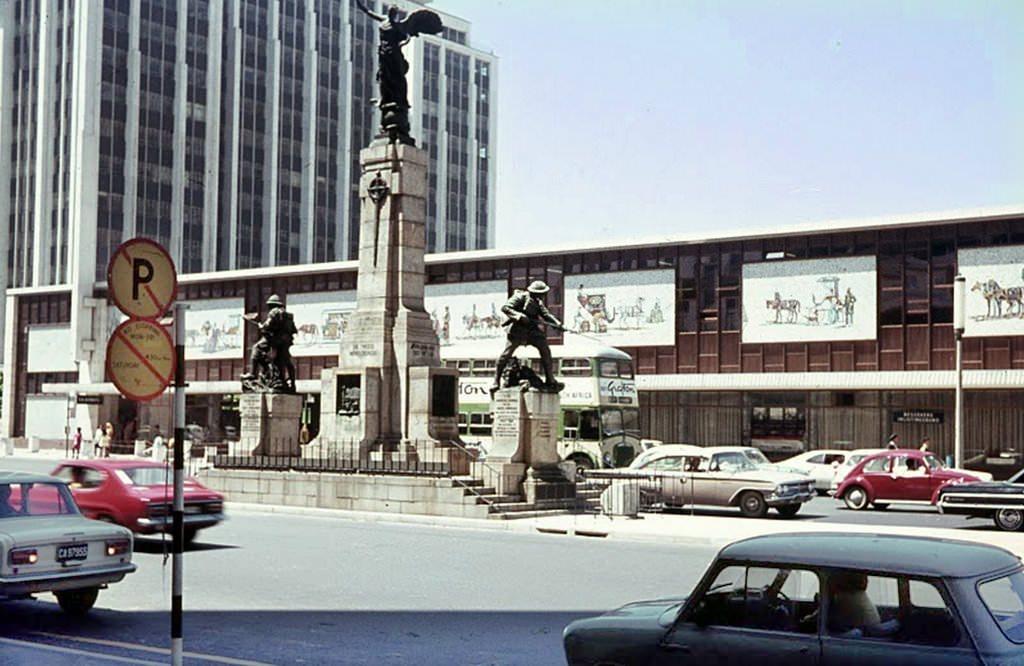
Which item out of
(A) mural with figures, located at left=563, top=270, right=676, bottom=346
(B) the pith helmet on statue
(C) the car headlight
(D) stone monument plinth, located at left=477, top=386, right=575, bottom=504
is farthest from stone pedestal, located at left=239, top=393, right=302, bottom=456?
(A) mural with figures, located at left=563, top=270, right=676, bottom=346

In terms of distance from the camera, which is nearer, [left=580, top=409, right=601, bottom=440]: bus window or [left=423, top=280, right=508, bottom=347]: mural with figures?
[left=580, top=409, right=601, bottom=440]: bus window

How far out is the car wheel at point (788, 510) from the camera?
2566 cm

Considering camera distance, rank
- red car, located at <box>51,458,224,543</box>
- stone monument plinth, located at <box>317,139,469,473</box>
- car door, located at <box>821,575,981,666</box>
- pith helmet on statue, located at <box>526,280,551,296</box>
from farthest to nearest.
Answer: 1. stone monument plinth, located at <box>317,139,469,473</box>
2. pith helmet on statue, located at <box>526,280,551,296</box>
3. red car, located at <box>51,458,224,543</box>
4. car door, located at <box>821,575,981,666</box>

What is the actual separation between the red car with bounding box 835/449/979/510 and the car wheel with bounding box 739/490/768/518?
3757mm

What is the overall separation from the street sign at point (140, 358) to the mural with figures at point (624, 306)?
1653 inches

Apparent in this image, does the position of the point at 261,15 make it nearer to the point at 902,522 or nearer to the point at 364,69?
the point at 364,69

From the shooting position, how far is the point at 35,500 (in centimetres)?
1188

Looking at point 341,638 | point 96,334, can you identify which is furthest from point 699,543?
point 96,334

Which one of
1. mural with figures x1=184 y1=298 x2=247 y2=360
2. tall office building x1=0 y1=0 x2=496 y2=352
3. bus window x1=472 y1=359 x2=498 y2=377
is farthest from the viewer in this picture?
tall office building x1=0 y1=0 x2=496 y2=352

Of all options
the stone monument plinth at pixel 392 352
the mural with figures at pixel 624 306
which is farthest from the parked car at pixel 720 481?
the mural with figures at pixel 624 306

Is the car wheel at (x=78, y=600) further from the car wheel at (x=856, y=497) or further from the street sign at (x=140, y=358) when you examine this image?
the car wheel at (x=856, y=497)

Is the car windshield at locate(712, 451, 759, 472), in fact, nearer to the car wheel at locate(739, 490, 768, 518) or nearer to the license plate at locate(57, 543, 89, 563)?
the car wheel at locate(739, 490, 768, 518)

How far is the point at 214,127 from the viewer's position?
96125 millimetres

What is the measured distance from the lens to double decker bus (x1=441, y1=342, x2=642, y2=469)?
121 ft
